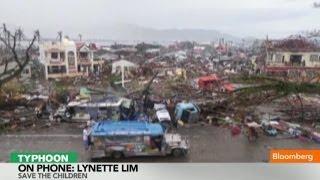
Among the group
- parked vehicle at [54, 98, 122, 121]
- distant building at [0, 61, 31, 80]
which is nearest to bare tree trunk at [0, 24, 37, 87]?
distant building at [0, 61, 31, 80]

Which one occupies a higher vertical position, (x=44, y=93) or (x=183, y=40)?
(x=183, y=40)

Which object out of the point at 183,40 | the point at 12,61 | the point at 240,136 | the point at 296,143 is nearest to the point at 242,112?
the point at 240,136

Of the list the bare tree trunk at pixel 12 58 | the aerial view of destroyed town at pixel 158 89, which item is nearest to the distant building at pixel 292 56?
the aerial view of destroyed town at pixel 158 89

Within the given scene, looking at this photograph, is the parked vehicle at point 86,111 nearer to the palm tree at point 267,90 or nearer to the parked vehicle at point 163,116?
the parked vehicle at point 163,116

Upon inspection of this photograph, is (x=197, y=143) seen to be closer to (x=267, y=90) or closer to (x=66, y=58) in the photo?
(x=267, y=90)

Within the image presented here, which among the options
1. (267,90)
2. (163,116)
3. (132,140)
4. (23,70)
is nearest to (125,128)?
(132,140)

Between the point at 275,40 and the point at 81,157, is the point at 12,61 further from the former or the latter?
the point at 275,40
